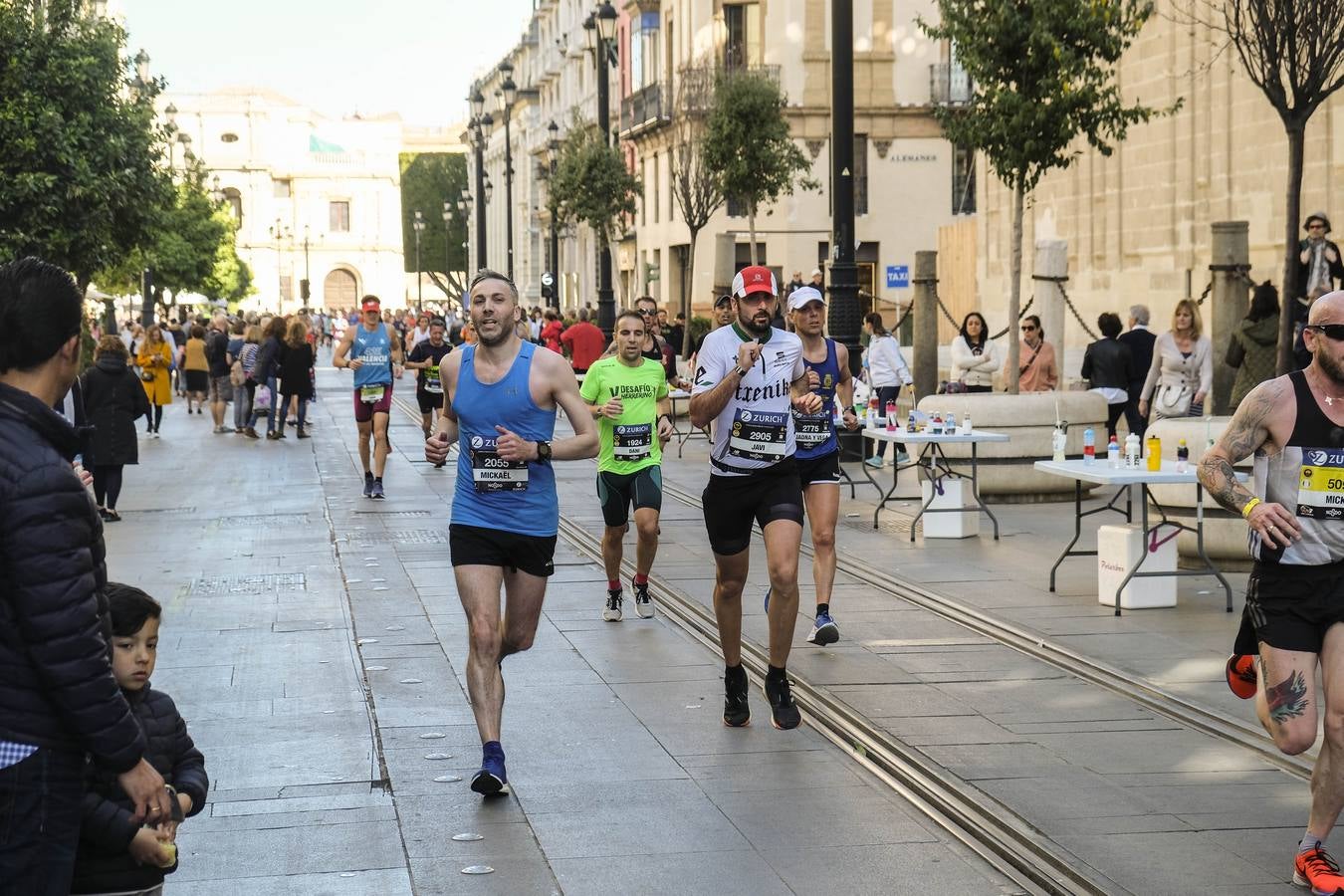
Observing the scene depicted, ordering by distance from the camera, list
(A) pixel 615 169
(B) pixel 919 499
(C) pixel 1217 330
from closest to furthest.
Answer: (B) pixel 919 499 → (C) pixel 1217 330 → (A) pixel 615 169

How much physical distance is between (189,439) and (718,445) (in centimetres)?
2170

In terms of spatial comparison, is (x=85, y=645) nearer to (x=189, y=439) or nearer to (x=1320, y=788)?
(x=1320, y=788)

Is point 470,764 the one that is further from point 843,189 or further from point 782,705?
point 843,189

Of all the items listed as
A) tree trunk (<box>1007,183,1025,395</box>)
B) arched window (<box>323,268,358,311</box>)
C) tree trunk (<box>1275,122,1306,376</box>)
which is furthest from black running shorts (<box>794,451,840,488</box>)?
arched window (<box>323,268,358,311</box>)

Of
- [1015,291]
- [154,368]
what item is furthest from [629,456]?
[154,368]

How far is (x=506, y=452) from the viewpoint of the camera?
23.2 ft

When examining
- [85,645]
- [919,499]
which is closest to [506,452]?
[85,645]

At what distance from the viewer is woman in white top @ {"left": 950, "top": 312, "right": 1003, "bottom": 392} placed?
A: 1934 centimetres

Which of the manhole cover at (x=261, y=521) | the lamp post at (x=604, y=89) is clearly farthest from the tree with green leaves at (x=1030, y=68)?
the lamp post at (x=604, y=89)

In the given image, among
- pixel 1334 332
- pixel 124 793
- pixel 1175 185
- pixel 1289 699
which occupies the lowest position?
pixel 1289 699

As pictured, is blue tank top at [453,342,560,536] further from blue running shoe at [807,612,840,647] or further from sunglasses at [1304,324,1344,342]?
blue running shoe at [807,612,840,647]

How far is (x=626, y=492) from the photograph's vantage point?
11289 mm

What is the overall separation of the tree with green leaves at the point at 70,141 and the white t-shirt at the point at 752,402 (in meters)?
19.4

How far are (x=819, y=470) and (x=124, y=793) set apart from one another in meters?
6.42
